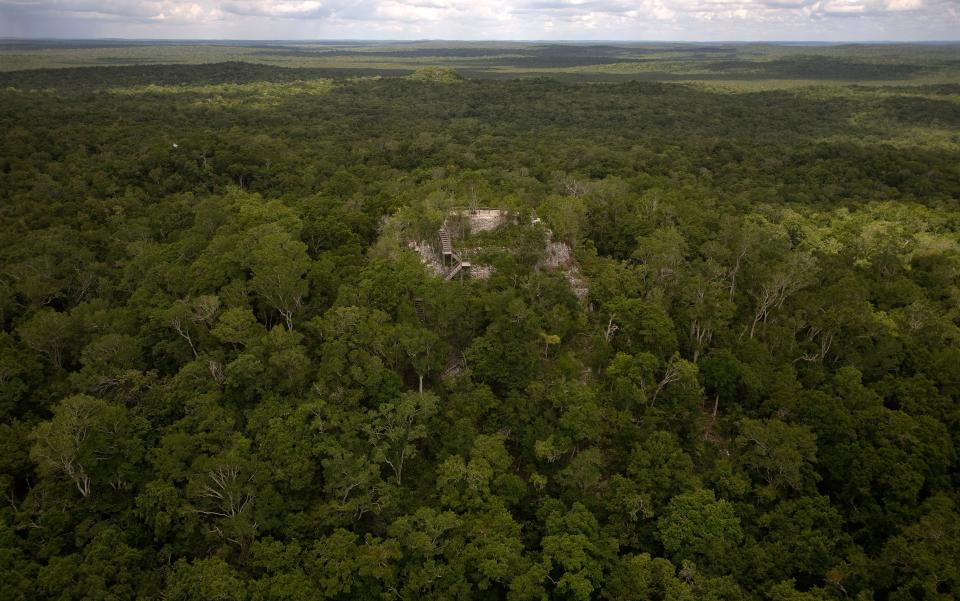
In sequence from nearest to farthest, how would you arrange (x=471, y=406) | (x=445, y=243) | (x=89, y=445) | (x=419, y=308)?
(x=89, y=445), (x=471, y=406), (x=419, y=308), (x=445, y=243)

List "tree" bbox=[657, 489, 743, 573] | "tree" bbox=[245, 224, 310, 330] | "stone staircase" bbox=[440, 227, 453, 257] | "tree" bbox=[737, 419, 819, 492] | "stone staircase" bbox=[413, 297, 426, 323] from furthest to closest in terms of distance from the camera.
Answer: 1. "stone staircase" bbox=[440, 227, 453, 257]
2. "stone staircase" bbox=[413, 297, 426, 323]
3. "tree" bbox=[245, 224, 310, 330]
4. "tree" bbox=[737, 419, 819, 492]
5. "tree" bbox=[657, 489, 743, 573]

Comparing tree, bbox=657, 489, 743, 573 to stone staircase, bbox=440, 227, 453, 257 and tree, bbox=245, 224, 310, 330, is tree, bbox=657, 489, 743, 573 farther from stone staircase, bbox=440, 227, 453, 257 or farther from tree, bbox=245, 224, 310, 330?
tree, bbox=245, 224, 310, 330

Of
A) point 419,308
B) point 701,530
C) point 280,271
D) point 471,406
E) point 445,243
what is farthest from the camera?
point 445,243

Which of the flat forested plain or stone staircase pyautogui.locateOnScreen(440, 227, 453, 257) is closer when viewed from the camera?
the flat forested plain

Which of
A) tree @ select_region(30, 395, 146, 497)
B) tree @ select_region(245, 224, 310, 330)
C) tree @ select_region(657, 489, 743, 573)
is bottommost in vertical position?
tree @ select_region(657, 489, 743, 573)

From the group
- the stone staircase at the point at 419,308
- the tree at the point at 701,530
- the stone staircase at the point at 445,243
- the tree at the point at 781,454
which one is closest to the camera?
the tree at the point at 701,530

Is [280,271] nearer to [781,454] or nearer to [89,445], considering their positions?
[89,445]

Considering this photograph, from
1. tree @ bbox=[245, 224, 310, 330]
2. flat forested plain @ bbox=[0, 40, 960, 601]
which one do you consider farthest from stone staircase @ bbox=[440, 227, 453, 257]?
tree @ bbox=[245, 224, 310, 330]

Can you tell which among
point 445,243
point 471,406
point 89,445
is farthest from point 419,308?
point 89,445

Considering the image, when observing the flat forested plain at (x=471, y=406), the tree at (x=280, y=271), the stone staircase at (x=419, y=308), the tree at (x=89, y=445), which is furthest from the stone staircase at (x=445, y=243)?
the tree at (x=89, y=445)

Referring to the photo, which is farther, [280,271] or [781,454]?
[280,271]

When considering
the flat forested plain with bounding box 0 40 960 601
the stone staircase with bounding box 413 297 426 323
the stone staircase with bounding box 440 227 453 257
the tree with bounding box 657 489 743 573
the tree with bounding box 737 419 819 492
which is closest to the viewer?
the flat forested plain with bounding box 0 40 960 601

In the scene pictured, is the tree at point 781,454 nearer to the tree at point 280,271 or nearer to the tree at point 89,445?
the tree at point 280,271
